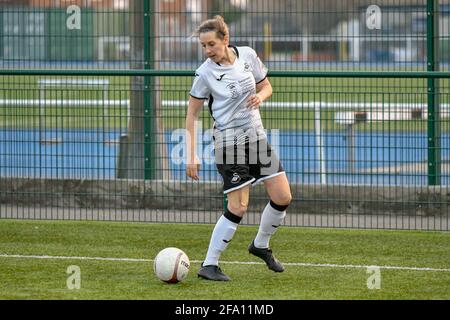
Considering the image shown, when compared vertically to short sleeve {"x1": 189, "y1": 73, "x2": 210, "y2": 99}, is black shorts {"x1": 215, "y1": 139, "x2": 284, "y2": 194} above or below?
below

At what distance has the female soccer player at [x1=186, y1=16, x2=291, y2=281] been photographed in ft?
29.8

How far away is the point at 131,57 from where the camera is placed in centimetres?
1399

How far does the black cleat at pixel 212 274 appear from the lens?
910 centimetres

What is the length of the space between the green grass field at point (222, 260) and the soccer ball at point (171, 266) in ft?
0.23

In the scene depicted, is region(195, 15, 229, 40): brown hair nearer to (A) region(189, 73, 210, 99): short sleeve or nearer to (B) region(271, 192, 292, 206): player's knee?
(A) region(189, 73, 210, 99): short sleeve

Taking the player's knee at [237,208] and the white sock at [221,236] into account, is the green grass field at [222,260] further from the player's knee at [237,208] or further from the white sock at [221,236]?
the player's knee at [237,208]

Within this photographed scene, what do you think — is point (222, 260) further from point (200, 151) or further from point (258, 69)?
point (200, 151)

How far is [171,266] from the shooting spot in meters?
8.85

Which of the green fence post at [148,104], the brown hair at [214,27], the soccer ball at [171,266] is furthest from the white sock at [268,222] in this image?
the green fence post at [148,104]

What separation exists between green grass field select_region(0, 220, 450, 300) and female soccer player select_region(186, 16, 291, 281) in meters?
0.48

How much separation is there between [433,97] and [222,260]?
3695mm

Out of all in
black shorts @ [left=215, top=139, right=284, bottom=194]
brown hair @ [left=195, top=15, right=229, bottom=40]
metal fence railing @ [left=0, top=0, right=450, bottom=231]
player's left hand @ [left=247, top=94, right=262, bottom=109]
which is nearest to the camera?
brown hair @ [left=195, top=15, right=229, bottom=40]

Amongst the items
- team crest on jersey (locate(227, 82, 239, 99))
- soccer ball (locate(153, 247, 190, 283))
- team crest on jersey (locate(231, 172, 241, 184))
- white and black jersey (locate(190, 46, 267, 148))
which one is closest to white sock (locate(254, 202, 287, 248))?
team crest on jersey (locate(231, 172, 241, 184))

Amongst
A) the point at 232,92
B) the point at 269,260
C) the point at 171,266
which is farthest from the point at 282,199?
the point at 171,266
